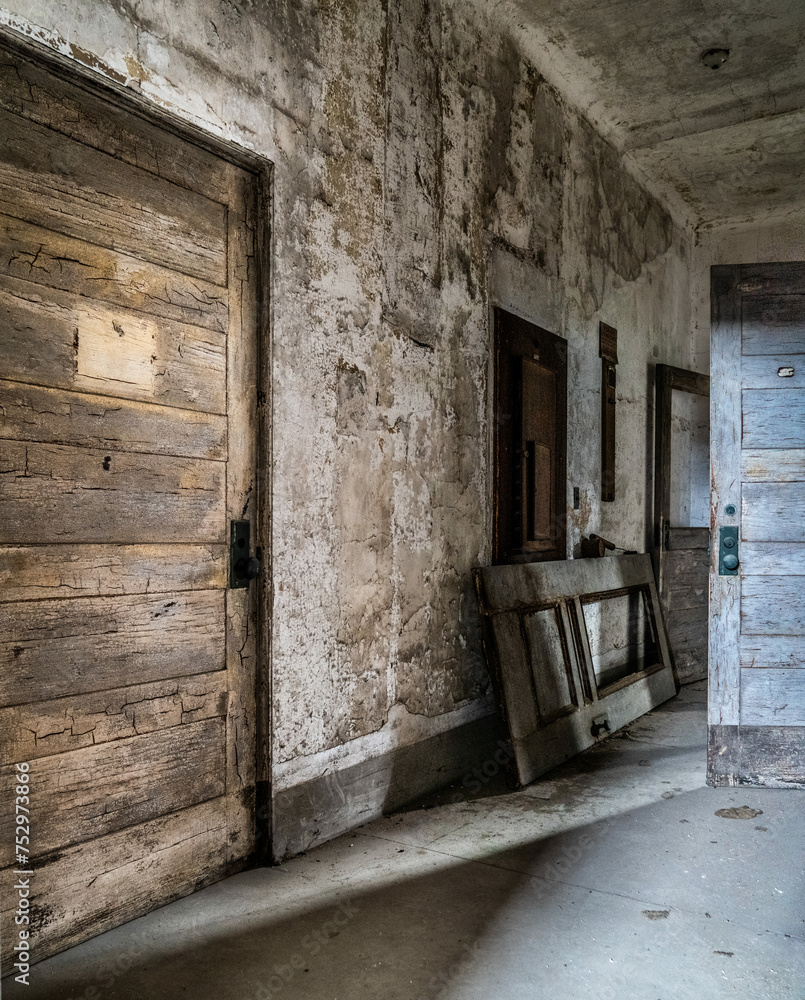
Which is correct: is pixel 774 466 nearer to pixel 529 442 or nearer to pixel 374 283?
pixel 529 442

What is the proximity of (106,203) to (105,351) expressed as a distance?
41cm

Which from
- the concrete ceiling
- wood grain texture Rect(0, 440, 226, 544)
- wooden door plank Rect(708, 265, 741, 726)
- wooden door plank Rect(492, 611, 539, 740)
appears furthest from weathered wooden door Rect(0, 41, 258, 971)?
the concrete ceiling

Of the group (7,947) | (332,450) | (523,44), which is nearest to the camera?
(7,947)

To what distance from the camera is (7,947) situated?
1884mm

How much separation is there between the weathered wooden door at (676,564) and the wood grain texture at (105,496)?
3.99 meters

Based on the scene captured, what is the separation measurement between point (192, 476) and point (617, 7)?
317cm

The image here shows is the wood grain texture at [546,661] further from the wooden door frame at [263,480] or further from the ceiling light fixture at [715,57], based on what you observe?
the ceiling light fixture at [715,57]

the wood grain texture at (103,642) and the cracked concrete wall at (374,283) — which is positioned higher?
the cracked concrete wall at (374,283)

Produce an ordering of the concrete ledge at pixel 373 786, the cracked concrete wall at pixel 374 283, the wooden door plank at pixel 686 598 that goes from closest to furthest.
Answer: the cracked concrete wall at pixel 374 283 < the concrete ledge at pixel 373 786 < the wooden door plank at pixel 686 598

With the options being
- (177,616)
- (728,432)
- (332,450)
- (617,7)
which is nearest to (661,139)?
(617,7)

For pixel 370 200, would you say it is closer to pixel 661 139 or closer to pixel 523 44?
pixel 523 44

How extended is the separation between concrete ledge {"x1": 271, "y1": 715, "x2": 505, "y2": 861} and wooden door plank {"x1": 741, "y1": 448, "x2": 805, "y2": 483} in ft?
5.36

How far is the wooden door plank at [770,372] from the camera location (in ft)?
11.2

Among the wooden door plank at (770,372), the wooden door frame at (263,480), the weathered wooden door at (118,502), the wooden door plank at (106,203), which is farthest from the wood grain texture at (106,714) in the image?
the wooden door plank at (770,372)
